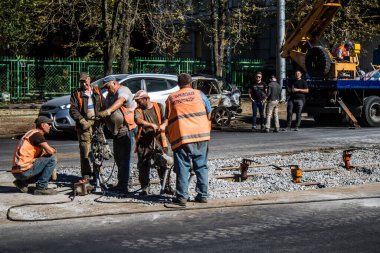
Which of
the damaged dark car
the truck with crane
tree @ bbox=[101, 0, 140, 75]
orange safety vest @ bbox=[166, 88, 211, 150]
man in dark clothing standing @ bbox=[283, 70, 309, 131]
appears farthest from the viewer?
tree @ bbox=[101, 0, 140, 75]

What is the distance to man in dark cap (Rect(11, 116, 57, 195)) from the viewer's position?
10.2 m

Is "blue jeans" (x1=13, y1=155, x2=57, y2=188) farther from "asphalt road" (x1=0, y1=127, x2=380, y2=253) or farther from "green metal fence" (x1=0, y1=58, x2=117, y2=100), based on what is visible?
"green metal fence" (x1=0, y1=58, x2=117, y2=100)

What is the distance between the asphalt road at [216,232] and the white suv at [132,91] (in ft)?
31.4

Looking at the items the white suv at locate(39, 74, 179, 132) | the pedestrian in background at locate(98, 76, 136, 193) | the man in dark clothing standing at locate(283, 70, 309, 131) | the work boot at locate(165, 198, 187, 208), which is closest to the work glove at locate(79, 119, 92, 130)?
the pedestrian in background at locate(98, 76, 136, 193)

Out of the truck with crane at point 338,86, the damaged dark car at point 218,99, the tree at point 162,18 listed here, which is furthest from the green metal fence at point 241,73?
the damaged dark car at point 218,99

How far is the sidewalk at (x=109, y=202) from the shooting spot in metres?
9.17

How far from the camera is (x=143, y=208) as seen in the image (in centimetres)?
947

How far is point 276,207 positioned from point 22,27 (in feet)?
80.0

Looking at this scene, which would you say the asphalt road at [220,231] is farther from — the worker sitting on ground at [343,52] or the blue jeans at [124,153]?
the worker sitting on ground at [343,52]

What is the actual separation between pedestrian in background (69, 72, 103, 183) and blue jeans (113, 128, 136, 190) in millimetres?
634

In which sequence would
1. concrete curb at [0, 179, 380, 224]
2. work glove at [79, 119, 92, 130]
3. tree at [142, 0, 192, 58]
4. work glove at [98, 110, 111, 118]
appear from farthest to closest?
tree at [142, 0, 192, 58], work glove at [79, 119, 92, 130], work glove at [98, 110, 111, 118], concrete curb at [0, 179, 380, 224]

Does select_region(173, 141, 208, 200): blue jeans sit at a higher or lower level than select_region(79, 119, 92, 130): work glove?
lower

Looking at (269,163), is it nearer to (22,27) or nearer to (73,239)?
(73,239)

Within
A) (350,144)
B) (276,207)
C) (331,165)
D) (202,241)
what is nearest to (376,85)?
(350,144)
